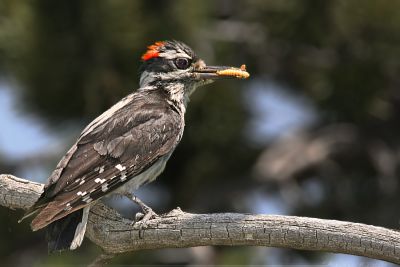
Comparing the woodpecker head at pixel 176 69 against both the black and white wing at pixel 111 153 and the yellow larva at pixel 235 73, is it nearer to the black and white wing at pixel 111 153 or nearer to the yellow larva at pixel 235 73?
the yellow larva at pixel 235 73

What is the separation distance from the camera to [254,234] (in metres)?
5.90

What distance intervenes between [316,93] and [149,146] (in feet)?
9.84

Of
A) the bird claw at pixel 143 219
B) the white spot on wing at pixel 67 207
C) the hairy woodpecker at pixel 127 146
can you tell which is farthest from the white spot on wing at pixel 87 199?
the bird claw at pixel 143 219

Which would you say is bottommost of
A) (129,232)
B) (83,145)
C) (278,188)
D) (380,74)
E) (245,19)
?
(129,232)

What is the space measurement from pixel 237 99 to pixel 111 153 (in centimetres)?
271

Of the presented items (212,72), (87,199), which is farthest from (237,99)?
(87,199)

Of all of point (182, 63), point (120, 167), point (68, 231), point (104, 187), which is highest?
point (182, 63)

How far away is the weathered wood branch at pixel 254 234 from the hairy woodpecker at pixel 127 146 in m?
0.23

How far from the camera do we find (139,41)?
882 cm

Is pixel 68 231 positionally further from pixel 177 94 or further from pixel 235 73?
pixel 235 73

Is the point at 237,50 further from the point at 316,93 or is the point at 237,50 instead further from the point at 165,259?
the point at 165,259

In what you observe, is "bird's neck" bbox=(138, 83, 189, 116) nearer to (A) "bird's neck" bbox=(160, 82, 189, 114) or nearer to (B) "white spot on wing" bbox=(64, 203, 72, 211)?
(A) "bird's neck" bbox=(160, 82, 189, 114)

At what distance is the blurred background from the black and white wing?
1.26 metres

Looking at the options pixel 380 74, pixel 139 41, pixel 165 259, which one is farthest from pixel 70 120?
pixel 380 74
